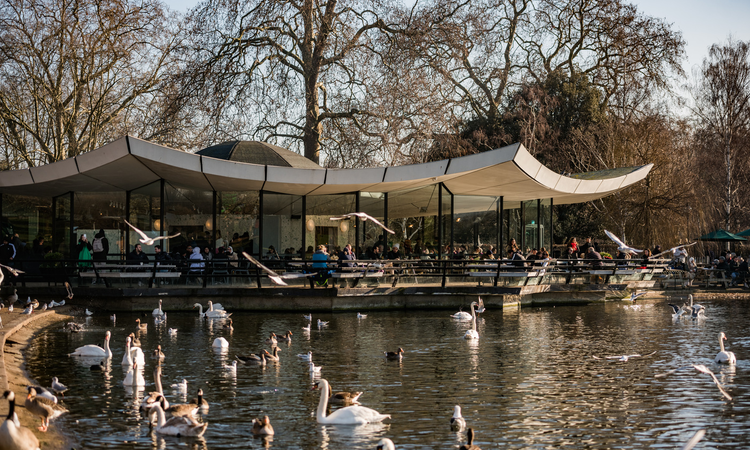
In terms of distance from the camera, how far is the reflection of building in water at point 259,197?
23734 millimetres

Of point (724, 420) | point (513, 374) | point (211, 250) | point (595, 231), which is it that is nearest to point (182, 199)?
point (211, 250)

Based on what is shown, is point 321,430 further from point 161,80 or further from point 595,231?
point 595,231

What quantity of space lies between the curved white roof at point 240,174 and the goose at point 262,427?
15.2 meters

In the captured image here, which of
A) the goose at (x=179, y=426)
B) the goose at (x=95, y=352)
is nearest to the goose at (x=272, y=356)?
the goose at (x=95, y=352)

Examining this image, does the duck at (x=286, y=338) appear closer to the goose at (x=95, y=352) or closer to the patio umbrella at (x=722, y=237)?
the goose at (x=95, y=352)

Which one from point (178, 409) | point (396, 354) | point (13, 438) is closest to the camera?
point (13, 438)

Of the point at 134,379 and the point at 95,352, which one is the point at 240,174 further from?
the point at 134,379

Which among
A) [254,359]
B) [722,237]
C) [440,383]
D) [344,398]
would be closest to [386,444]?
[344,398]

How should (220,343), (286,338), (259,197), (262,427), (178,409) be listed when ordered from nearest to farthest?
(262,427) < (178,409) < (220,343) < (286,338) < (259,197)

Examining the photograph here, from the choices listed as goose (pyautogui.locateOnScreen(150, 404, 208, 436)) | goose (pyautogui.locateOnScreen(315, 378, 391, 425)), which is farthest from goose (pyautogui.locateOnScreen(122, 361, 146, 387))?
goose (pyautogui.locateOnScreen(315, 378, 391, 425))

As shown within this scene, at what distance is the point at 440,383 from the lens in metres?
11.4

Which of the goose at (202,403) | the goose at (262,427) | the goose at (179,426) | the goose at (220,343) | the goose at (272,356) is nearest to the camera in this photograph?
the goose at (262,427)

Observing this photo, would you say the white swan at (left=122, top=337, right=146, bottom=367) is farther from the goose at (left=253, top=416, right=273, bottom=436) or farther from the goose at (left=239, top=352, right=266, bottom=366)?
the goose at (left=253, top=416, right=273, bottom=436)

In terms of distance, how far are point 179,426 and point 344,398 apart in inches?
92.3
